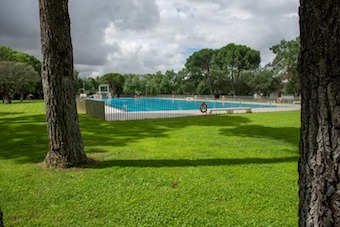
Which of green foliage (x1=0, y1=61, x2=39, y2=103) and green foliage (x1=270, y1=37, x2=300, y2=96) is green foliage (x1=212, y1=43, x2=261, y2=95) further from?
green foliage (x1=0, y1=61, x2=39, y2=103)

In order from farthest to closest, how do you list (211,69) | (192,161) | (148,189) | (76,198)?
(211,69) < (192,161) < (148,189) < (76,198)

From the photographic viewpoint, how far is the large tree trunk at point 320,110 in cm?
157

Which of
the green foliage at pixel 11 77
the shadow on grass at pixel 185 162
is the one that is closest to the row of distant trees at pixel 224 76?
the green foliage at pixel 11 77

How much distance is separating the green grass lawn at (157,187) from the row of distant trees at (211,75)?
30346 millimetres

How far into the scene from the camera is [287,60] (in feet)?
106

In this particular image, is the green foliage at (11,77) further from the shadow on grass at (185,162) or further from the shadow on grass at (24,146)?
the shadow on grass at (185,162)

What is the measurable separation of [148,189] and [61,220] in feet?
4.47

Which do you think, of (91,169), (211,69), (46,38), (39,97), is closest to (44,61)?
(46,38)

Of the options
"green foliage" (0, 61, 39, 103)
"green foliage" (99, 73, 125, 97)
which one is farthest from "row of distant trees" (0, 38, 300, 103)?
"green foliage" (99, 73, 125, 97)

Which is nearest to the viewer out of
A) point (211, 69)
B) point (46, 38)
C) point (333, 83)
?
point (333, 83)

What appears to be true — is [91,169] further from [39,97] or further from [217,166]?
[39,97]

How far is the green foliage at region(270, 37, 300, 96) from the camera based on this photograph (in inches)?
1252

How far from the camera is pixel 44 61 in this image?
15.9ft

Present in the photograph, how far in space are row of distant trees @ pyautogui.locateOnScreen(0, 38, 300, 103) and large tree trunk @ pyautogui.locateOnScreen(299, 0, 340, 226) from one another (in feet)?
111
